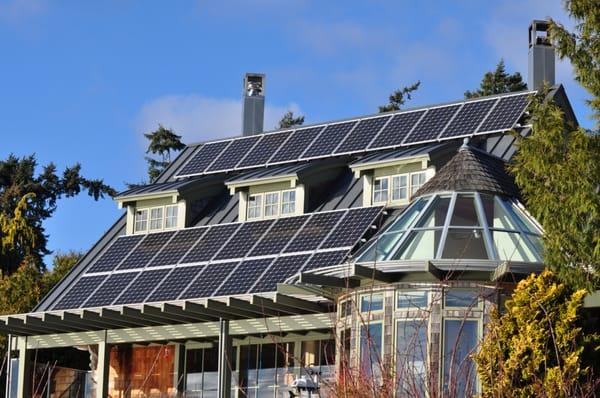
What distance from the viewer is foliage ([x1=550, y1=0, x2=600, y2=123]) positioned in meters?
22.9

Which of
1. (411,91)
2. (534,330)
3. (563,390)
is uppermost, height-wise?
(411,91)

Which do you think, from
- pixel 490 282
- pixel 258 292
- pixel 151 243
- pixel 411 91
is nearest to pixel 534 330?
pixel 490 282

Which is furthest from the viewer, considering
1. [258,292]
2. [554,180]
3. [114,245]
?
[114,245]

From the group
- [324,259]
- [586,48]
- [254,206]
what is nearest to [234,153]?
[254,206]

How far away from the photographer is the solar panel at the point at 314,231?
30.3 meters

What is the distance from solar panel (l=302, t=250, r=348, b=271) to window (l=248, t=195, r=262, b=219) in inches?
184

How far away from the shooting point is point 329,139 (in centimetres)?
3597

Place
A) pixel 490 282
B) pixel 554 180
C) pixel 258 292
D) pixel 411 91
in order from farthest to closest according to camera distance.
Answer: pixel 411 91 < pixel 258 292 < pixel 490 282 < pixel 554 180

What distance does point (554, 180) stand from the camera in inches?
891

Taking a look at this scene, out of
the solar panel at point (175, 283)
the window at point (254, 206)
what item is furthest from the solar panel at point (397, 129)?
the solar panel at point (175, 283)

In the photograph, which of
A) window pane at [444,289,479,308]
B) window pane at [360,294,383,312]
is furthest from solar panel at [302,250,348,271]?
window pane at [444,289,479,308]

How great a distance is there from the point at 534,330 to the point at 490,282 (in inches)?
62.8

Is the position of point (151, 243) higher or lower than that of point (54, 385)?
higher

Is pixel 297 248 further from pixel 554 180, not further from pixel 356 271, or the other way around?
pixel 554 180
